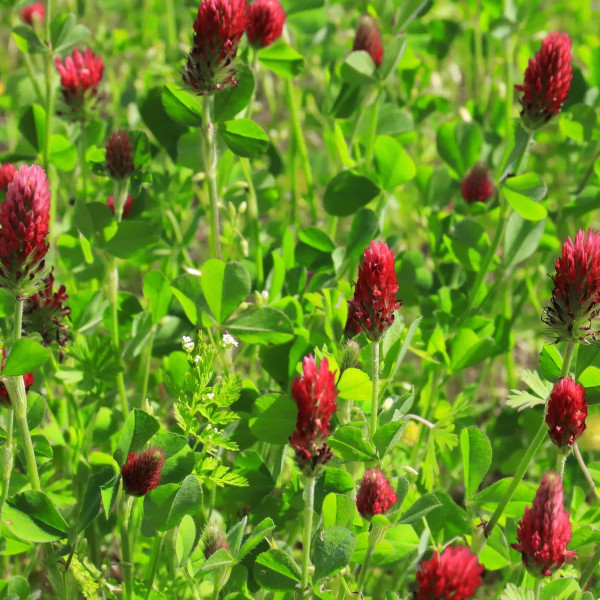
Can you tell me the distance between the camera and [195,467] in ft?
4.20

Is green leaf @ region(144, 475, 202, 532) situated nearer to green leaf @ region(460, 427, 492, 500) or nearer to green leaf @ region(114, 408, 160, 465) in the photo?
green leaf @ region(114, 408, 160, 465)

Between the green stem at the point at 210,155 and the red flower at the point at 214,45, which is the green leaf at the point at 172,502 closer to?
the green stem at the point at 210,155

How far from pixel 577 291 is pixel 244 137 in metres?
0.66

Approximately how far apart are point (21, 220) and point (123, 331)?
26.1 inches

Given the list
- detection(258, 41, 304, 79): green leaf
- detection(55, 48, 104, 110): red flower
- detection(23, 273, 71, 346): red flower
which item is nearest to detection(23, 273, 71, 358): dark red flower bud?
detection(23, 273, 71, 346): red flower

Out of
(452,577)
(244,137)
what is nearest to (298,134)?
(244,137)

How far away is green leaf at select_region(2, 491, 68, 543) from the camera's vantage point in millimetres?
1261

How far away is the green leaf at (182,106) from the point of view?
5.13 ft

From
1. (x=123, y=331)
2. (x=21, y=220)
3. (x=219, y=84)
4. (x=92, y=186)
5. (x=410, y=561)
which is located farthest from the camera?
(x=92, y=186)

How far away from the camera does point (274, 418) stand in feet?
4.39

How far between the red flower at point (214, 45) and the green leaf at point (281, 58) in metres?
0.45

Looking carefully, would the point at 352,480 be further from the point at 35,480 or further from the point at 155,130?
the point at 155,130

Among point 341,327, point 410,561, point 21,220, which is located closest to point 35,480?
point 21,220

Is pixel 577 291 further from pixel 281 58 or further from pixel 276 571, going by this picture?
pixel 281 58
